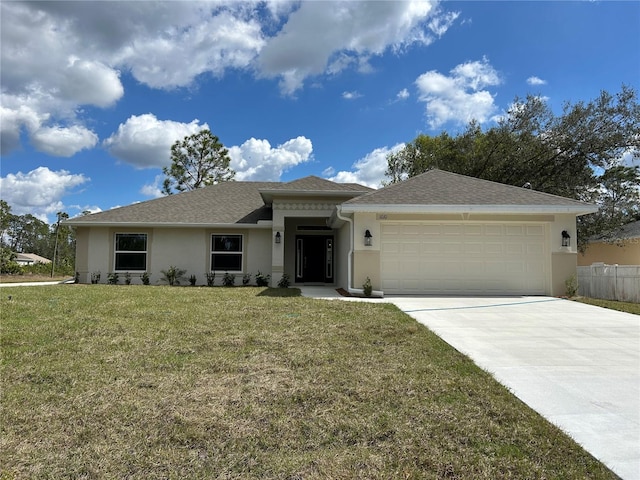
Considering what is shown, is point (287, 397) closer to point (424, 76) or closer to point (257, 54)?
point (257, 54)

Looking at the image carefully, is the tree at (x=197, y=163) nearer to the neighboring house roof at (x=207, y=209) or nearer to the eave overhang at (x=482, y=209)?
the neighboring house roof at (x=207, y=209)

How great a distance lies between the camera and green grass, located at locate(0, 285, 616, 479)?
253cm

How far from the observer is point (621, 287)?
11.9m

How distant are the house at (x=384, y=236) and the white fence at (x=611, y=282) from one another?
1975 millimetres

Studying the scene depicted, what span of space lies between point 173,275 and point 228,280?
7.12 feet

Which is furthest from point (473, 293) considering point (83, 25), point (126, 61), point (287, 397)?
point (126, 61)

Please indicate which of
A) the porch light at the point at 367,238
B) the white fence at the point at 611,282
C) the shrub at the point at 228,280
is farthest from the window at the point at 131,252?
the white fence at the point at 611,282

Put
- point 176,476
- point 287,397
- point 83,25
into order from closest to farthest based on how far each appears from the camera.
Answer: point 176,476
point 287,397
point 83,25

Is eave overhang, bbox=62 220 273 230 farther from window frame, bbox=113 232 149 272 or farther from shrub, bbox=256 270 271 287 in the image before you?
shrub, bbox=256 270 271 287

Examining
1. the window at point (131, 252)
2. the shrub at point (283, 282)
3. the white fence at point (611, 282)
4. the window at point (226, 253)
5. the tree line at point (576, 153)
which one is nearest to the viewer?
the white fence at point (611, 282)

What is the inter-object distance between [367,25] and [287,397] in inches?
416

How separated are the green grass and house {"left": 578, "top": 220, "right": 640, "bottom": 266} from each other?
64.1ft

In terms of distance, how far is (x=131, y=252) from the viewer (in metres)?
15.3

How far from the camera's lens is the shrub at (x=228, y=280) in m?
15.0
